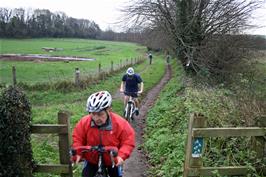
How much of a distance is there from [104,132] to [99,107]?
1.27ft

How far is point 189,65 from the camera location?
81.2ft

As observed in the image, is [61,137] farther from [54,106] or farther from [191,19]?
[191,19]

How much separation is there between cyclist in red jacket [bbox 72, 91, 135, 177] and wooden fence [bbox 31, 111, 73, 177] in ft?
3.15

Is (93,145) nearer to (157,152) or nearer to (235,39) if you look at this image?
(157,152)

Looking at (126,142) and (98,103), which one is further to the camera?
(126,142)

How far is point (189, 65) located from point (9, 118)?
20.4 metres

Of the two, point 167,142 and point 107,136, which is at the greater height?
point 107,136

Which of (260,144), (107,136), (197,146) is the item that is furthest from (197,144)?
(107,136)

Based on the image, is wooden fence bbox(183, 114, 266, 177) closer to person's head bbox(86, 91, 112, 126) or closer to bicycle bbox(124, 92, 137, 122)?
person's head bbox(86, 91, 112, 126)

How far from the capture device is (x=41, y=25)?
105688 mm

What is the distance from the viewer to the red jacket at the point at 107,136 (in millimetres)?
4691

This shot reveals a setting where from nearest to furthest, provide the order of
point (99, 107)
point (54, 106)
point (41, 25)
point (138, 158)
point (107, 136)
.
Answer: point (99, 107), point (107, 136), point (138, 158), point (54, 106), point (41, 25)

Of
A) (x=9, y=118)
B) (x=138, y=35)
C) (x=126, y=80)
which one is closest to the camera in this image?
(x=9, y=118)

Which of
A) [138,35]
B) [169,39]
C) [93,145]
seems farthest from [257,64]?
[93,145]
